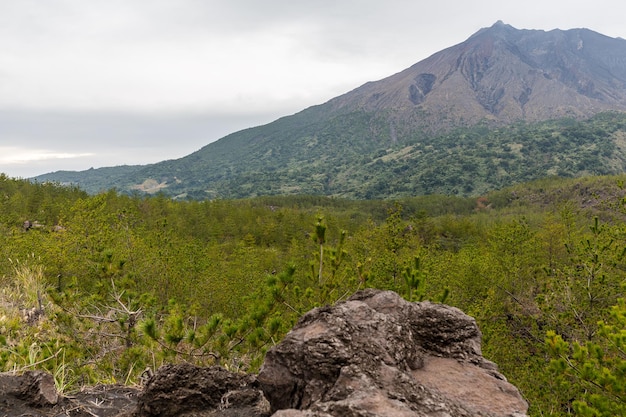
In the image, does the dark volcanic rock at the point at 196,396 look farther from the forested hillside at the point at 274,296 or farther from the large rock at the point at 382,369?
the forested hillside at the point at 274,296

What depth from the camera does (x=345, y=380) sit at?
11.0ft

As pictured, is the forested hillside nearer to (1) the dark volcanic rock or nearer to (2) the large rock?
(1) the dark volcanic rock

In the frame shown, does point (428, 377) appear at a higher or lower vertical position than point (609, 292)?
higher

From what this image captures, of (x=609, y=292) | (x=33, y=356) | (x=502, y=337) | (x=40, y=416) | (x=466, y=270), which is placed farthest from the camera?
(x=466, y=270)

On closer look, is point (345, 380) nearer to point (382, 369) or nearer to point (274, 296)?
point (382, 369)

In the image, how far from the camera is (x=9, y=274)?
1342cm

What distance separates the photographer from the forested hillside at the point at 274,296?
596 cm

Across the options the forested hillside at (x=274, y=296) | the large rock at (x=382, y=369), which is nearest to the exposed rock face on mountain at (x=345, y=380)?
the large rock at (x=382, y=369)

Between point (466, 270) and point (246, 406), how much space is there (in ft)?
61.7

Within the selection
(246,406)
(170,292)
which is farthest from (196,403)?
(170,292)

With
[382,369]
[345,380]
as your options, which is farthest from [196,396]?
[382,369]

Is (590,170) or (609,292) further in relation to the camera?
(590,170)

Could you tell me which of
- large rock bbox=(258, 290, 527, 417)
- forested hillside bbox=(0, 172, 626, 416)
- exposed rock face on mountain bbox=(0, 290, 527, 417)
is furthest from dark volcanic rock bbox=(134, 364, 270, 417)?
forested hillside bbox=(0, 172, 626, 416)

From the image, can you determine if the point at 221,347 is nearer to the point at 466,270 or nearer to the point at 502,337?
the point at 502,337
